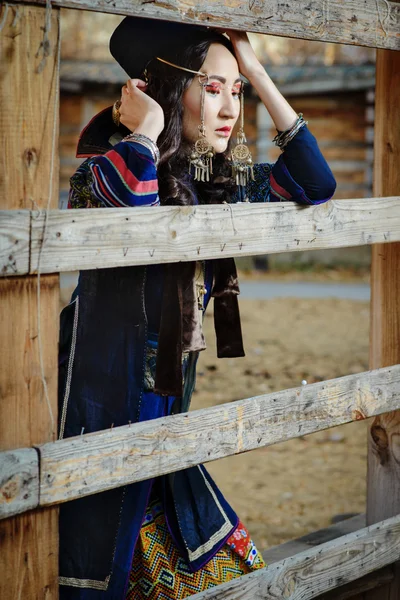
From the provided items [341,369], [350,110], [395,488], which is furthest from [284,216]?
[350,110]

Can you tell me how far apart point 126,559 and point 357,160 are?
1319cm

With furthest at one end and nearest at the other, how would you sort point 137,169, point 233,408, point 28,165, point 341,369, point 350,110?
1. point 350,110
2. point 341,369
3. point 233,408
4. point 137,169
5. point 28,165

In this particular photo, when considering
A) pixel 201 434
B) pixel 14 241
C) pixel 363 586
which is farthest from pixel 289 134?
pixel 363 586

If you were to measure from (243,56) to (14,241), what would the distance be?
3.55 ft

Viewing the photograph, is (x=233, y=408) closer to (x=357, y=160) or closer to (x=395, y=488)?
(x=395, y=488)

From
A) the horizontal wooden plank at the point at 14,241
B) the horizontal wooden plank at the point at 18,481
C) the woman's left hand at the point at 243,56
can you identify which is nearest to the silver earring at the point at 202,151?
the woman's left hand at the point at 243,56

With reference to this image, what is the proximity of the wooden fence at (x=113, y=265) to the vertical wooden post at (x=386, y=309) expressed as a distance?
0.29 metres

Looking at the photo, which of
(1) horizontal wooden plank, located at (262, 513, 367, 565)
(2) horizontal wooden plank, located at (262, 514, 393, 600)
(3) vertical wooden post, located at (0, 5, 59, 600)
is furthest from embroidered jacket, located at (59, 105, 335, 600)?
(1) horizontal wooden plank, located at (262, 513, 367, 565)

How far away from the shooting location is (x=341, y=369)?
7688mm

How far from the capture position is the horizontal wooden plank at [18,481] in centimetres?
186

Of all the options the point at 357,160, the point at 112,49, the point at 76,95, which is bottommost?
the point at 112,49

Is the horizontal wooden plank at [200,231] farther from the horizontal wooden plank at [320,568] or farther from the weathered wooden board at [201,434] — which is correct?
the horizontal wooden plank at [320,568]

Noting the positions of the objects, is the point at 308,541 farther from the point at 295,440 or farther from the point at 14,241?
the point at 295,440

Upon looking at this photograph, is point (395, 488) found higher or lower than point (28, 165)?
lower
